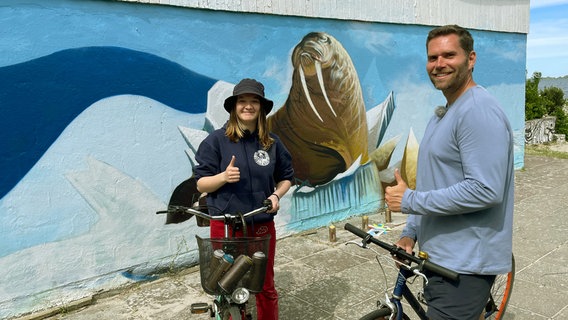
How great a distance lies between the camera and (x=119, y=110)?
4.35 meters

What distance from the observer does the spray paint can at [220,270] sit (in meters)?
2.39

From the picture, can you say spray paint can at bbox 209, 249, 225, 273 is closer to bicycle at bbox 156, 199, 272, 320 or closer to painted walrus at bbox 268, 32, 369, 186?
bicycle at bbox 156, 199, 272, 320

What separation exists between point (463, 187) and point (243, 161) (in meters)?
1.42

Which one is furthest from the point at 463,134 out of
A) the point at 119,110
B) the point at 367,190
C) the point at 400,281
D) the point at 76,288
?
the point at 367,190

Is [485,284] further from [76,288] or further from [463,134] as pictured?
[76,288]

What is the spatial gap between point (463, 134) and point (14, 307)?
12.5 ft

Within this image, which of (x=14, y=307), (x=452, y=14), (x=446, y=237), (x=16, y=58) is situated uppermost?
(x=452, y=14)

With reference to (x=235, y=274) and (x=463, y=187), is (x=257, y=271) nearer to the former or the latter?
(x=235, y=274)

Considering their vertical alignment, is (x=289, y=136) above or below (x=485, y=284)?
above

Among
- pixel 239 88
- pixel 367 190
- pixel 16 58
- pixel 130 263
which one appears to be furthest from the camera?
pixel 367 190

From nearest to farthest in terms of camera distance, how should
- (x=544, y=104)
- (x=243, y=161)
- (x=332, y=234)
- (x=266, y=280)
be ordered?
(x=243, y=161) → (x=266, y=280) → (x=332, y=234) → (x=544, y=104)

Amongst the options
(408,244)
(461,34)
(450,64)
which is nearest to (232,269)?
(408,244)

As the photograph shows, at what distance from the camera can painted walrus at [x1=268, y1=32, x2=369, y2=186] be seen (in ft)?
19.1

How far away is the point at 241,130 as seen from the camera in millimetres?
2965
